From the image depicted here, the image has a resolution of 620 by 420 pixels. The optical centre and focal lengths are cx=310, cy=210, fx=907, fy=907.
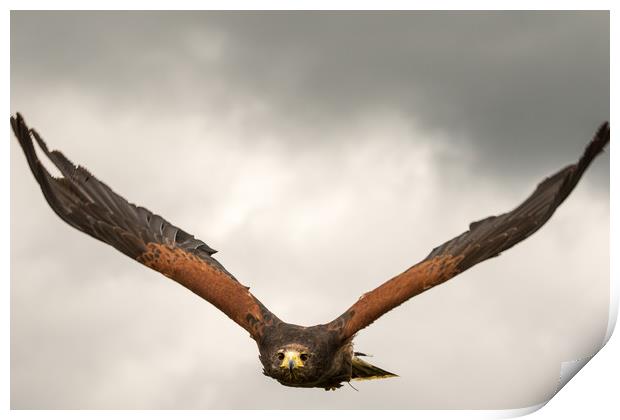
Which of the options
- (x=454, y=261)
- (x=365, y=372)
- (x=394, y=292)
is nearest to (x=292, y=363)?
(x=394, y=292)

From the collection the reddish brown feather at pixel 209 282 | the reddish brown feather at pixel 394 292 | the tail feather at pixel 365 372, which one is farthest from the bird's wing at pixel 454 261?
the tail feather at pixel 365 372

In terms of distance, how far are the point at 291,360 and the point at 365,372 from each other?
1525 mm

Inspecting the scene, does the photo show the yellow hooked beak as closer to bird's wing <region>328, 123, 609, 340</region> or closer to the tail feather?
bird's wing <region>328, 123, 609, 340</region>

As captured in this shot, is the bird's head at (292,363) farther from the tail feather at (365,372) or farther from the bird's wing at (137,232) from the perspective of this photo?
the tail feather at (365,372)

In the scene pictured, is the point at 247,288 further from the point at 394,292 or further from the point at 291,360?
the point at 394,292

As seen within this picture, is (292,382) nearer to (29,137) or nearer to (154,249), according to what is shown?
(154,249)

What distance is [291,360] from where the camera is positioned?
7.12 meters

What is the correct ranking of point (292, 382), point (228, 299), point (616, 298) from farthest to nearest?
point (616, 298) → point (228, 299) → point (292, 382)

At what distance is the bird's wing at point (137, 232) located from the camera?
781 cm

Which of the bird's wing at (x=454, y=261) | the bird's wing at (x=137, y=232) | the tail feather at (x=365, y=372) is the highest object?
the bird's wing at (x=137, y=232)

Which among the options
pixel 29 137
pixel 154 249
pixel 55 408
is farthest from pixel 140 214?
pixel 55 408

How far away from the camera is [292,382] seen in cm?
731

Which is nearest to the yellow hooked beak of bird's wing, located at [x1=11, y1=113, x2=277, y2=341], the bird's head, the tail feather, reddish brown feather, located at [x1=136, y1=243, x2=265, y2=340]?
the bird's head
